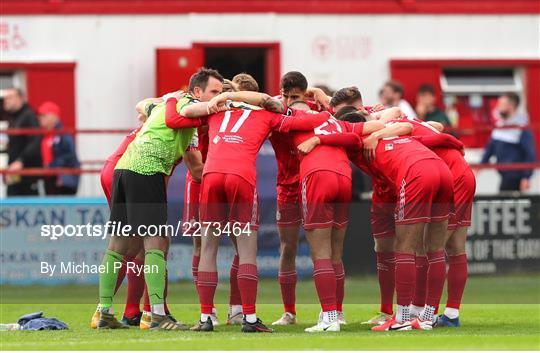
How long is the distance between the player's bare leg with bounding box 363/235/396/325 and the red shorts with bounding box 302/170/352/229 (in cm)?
83

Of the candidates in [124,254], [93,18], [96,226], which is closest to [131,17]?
[93,18]

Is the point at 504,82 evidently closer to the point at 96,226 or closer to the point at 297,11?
the point at 297,11

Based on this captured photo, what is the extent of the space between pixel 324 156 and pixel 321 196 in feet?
1.32

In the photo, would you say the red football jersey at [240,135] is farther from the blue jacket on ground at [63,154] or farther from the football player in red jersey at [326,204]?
the blue jacket on ground at [63,154]

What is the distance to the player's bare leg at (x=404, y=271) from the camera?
13086 mm

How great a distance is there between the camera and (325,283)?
1293 centimetres

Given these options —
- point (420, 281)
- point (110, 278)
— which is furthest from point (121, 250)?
point (420, 281)

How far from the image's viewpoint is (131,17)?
22.0 meters

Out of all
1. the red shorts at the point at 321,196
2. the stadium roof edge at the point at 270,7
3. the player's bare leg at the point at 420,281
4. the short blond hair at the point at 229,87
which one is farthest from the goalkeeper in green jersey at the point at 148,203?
the stadium roof edge at the point at 270,7

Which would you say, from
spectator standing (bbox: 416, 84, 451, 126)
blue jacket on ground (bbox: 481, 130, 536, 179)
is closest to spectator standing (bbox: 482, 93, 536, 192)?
blue jacket on ground (bbox: 481, 130, 536, 179)

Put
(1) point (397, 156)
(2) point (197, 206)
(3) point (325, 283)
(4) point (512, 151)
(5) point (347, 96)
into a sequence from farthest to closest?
(4) point (512, 151) → (2) point (197, 206) → (5) point (347, 96) → (1) point (397, 156) → (3) point (325, 283)

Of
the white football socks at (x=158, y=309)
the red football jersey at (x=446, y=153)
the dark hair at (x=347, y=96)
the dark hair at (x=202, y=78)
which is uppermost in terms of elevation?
the dark hair at (x=202, y=78)

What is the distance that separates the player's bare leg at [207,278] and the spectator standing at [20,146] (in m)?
→ 7.47

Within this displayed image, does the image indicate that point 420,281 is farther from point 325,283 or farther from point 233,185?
point 233,185
